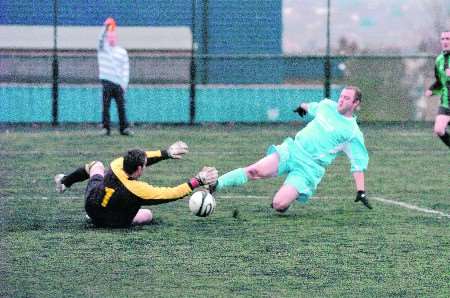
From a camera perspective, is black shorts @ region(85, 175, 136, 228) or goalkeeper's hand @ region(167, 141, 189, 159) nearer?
black shorts @ region(85, 175, 136, 228)

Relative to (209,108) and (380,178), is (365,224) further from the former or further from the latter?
(209,108)

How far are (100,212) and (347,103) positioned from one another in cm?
312

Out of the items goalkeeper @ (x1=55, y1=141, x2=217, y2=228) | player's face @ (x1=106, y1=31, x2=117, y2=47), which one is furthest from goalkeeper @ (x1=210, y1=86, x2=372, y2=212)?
player's face @ (x1=106, y1=31, x2=117, y2=47)

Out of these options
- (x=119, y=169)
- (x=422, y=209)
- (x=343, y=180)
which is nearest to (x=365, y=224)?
(x=422, y=209)

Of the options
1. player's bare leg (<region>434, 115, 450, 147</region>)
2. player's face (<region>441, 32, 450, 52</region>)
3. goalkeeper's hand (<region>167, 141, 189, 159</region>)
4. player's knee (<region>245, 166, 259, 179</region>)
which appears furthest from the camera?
player's bare leg (<region>434, 115, 450, 147</region>)

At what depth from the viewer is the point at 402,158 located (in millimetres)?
18797

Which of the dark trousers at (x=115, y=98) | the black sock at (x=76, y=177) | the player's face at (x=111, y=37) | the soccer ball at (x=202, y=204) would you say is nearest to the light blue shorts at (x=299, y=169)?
the soccer ball at (x=202, y=204)

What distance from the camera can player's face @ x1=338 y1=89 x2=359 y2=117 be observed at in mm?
12219

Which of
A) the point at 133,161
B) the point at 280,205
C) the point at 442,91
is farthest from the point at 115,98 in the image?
the point at 133,161

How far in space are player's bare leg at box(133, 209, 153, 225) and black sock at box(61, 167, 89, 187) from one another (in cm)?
78

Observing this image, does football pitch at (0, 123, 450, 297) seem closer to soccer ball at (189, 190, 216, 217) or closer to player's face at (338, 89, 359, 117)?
soccer ball at (189, 190, 216, 217)

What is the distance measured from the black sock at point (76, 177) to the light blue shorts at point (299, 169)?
2.11 metres

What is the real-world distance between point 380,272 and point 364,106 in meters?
20.2

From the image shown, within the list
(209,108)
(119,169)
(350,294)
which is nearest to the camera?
(350,294)
